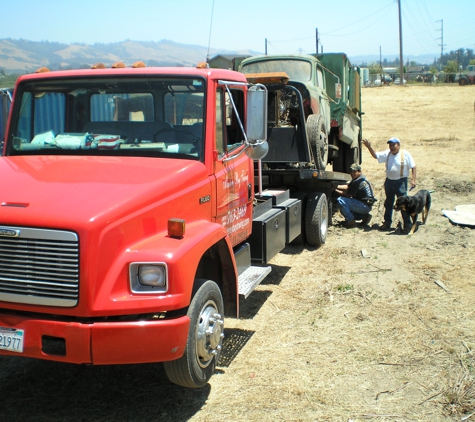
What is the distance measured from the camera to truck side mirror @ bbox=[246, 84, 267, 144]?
5.06 meters

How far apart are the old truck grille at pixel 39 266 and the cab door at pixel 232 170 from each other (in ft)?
5.50

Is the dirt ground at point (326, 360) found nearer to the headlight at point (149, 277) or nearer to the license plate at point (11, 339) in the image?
the license plate at point (11, 339)

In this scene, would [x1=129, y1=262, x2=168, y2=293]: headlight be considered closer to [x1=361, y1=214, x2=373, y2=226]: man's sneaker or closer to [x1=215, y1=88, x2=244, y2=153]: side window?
[x1=215, y1=88, x2=244, y2=153]: side window

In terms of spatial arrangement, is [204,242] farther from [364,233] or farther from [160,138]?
[364,233]

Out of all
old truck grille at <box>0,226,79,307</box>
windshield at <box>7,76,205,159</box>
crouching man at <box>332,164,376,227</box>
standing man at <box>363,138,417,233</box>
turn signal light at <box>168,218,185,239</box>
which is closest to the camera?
old truck grille at <box>0,226,79,307</box>

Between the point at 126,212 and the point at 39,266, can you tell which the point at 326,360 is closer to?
the point at 126,212

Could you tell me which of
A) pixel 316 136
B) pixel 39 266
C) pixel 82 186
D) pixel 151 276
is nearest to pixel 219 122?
pixel 82 186

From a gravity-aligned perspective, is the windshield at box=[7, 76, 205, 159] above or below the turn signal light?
above

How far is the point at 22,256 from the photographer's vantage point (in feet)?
12.0

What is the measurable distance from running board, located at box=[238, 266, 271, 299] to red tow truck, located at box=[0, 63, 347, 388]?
0.03m

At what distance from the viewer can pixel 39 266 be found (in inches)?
143

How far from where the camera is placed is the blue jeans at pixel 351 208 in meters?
10.5

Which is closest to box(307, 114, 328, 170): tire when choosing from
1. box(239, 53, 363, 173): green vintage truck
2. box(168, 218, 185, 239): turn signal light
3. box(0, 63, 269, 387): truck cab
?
box(239, 53, 363, 173): green vintage truck

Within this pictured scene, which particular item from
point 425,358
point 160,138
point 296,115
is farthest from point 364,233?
point 160,138
